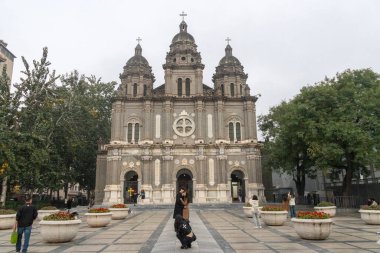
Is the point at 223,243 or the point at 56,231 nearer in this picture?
the point at 223,243

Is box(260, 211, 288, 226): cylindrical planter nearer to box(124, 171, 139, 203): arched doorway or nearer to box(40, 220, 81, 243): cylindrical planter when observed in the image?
box(40, 220, 81, 243): cylindrical planter

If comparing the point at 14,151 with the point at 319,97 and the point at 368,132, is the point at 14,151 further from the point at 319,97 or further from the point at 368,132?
the point at 368,132

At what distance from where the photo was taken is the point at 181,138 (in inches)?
1629

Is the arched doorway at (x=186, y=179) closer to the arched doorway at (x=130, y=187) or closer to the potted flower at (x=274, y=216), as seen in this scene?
the arched doorway at (x=130, y=187)

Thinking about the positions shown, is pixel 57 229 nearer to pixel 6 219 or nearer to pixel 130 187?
pixel 6 219

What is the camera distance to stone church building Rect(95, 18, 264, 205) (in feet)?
130

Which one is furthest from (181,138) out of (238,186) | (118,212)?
(118,212)

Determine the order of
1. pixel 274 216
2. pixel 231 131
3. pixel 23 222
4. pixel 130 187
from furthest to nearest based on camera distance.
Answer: pixel 231 131
pixel 130 187
pixel 274 216
pixel 23 222

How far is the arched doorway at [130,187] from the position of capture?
39.5 metres

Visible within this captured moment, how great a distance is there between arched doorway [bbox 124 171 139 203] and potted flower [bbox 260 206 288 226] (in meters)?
23.5

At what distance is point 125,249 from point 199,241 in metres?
2.53

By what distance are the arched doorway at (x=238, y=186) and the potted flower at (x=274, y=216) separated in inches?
926

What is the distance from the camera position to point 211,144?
40469 mm

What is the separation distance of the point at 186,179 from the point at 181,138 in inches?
206
